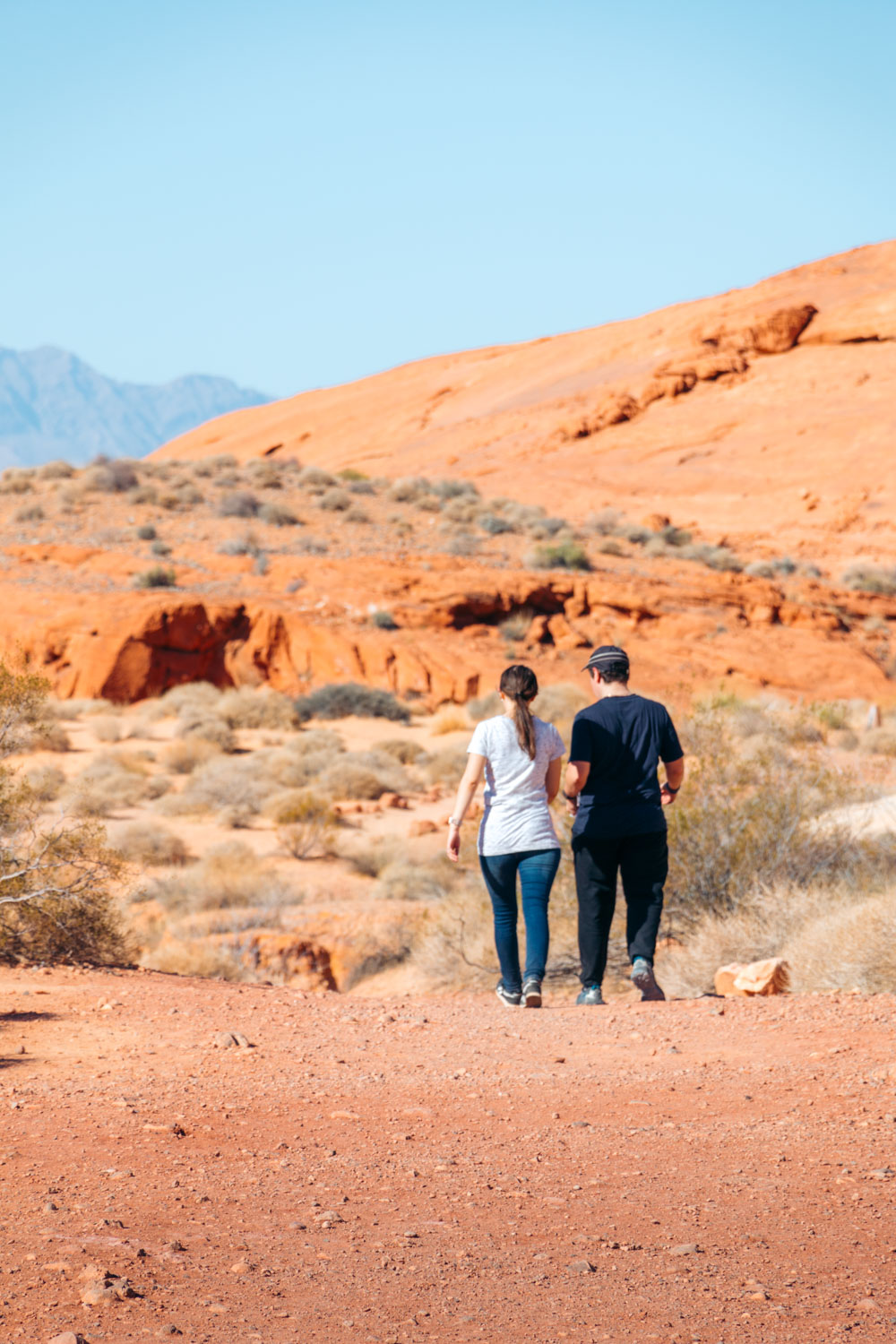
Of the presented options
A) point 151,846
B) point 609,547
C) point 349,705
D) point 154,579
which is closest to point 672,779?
point 151,846

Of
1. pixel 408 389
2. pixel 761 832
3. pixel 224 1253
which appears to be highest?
pixel 408 389

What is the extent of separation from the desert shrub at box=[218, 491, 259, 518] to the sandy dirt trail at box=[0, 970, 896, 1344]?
25117 millimetres

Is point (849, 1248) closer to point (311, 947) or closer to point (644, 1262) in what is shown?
point (644, 1262)

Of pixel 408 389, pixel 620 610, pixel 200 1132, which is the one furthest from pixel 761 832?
pixel 408 389

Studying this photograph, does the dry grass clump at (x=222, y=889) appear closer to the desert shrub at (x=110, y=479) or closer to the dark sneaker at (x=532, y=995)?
the dark sneaker at (x=532, y=995)

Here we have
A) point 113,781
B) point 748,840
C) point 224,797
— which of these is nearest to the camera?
point 748,840

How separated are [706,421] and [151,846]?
1419 inches

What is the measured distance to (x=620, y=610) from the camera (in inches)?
1013

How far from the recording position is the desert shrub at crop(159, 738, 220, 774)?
17266 mm

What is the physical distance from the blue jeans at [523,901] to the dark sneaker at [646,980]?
17.2 inches

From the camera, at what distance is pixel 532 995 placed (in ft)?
18.9

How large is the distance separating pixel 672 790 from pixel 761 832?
108 inches

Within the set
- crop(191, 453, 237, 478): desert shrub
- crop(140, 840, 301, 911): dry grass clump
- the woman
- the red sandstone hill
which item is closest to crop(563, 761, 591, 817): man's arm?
the woman

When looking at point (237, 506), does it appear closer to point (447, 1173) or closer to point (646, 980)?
point (646, 980)
